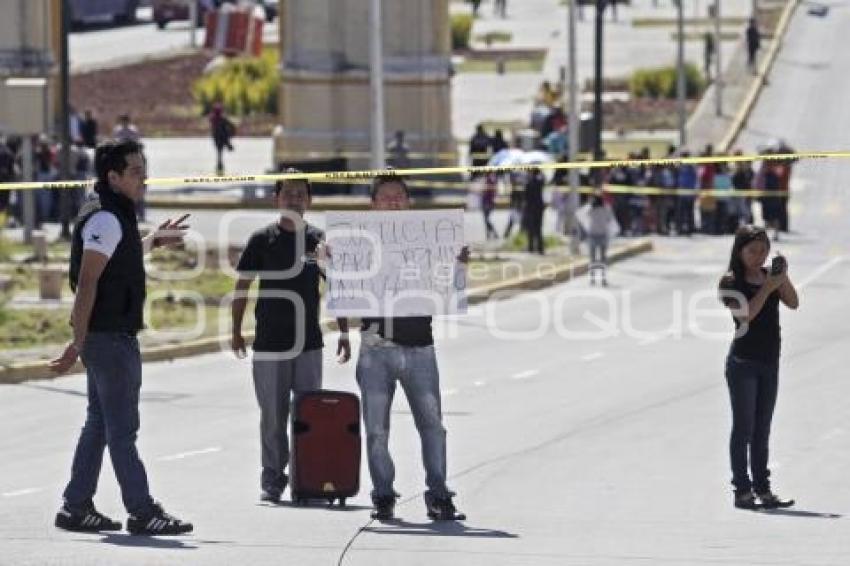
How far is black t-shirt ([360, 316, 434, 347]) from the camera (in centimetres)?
1573

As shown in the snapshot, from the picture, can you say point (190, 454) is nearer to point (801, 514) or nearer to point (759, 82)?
point (801, 514)

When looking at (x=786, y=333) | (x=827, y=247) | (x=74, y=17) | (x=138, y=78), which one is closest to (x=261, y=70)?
(x=138, y=78)

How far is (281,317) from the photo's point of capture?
53.7 feet

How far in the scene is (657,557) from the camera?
14.3 metres

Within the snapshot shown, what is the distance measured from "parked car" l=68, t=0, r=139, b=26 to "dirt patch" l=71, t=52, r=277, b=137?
7957mm

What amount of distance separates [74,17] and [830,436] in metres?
71.3

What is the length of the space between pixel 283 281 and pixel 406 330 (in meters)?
0.92

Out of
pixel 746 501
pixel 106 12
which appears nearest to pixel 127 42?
pixel 106 12

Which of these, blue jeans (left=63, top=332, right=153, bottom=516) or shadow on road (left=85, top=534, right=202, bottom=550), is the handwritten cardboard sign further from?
shadow on road (left=85, top=534, right=202, bottom=550)

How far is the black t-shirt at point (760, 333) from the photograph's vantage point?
1645 cm

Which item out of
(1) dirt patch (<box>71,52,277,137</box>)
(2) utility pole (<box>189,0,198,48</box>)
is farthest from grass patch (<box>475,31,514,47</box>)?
(1) dirt patch (<box>71,52,277,137</box>)

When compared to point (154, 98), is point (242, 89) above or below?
above

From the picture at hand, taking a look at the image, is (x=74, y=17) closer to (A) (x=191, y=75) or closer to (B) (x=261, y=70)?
(A) (x=191, y=75)

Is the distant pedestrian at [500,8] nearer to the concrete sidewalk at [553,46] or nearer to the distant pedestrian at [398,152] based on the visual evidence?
the concrete sidewalk at [553,46]
